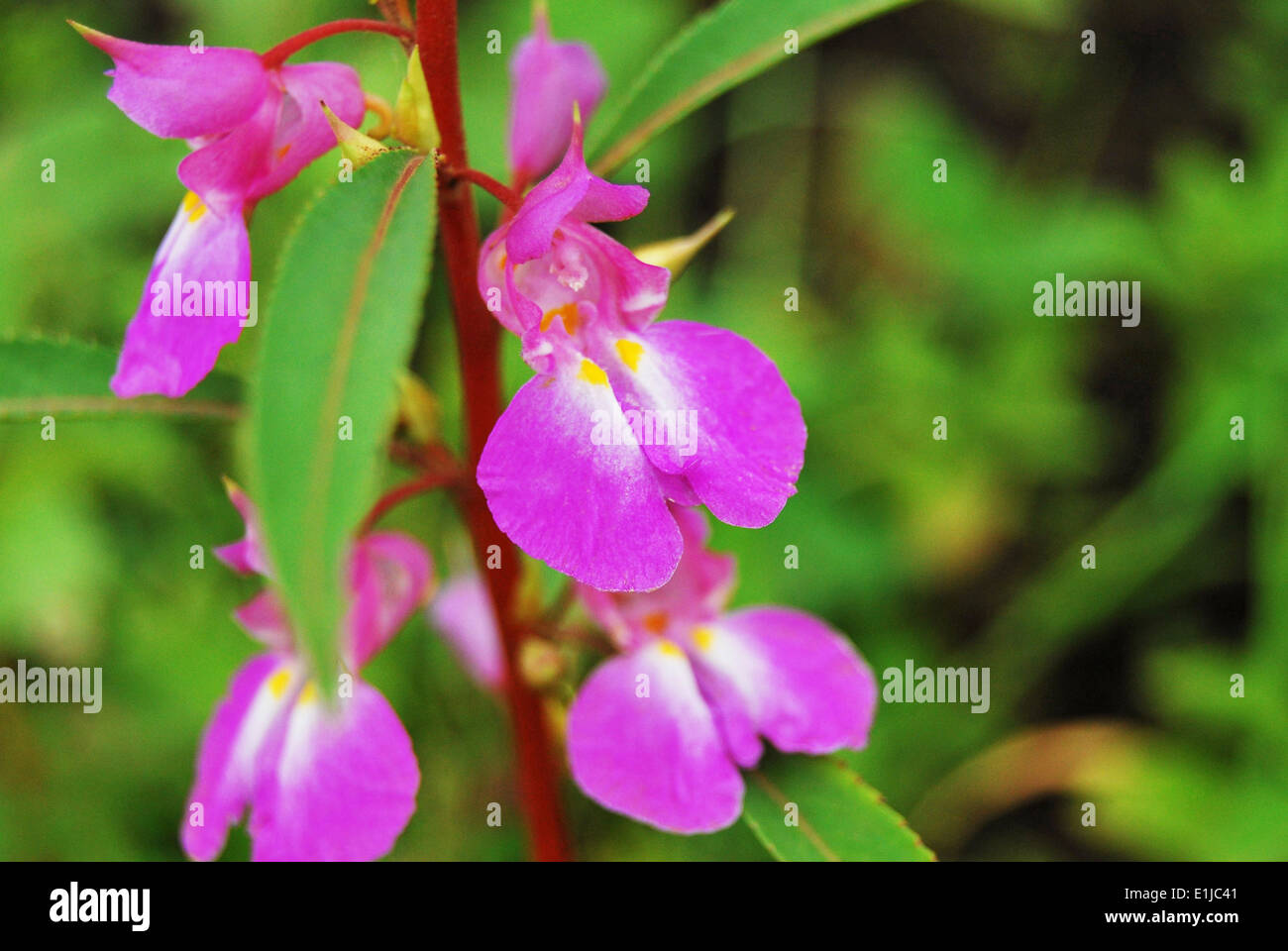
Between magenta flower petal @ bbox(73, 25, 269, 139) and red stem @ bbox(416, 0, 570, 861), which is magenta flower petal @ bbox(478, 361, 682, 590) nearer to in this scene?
red stem @ bbox(416, 0, 570, 861)

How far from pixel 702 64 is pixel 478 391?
0.48 meters

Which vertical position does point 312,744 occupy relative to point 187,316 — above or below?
below

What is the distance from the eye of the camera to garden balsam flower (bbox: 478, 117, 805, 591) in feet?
3.26

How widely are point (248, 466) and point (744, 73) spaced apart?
825 mm

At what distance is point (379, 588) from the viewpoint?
1.30 meters

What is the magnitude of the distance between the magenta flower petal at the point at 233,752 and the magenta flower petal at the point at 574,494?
46 cm

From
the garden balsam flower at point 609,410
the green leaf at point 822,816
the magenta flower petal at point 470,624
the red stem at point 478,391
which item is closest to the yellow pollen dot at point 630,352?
the garden balsam flower at point 609,410

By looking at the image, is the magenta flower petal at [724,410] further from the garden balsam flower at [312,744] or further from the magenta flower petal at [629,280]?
the garden balsam flower at [312,744]

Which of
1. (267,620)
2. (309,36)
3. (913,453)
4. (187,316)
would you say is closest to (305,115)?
(309,36)

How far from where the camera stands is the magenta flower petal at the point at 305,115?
1.01 m

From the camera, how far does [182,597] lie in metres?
2.39

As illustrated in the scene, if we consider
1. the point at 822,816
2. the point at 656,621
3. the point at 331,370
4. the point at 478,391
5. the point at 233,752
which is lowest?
the point at 822,816

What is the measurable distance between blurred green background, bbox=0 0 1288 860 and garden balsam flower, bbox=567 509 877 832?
562mm

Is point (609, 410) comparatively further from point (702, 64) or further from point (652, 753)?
point (702, 64)
